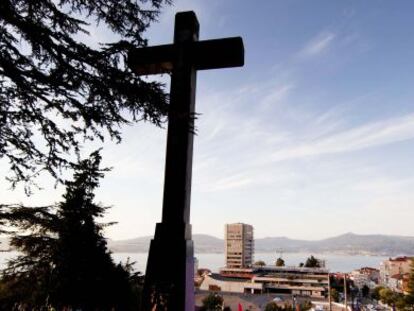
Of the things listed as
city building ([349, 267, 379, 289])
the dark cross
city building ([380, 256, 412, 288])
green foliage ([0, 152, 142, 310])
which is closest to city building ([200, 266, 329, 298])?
city building ([380, 256, 412, 288])

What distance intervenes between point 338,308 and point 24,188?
70.7 meters

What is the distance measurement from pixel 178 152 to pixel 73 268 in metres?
11.8

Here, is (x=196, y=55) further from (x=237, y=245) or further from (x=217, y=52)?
(x=237, y=245)

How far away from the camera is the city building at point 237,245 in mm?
181625

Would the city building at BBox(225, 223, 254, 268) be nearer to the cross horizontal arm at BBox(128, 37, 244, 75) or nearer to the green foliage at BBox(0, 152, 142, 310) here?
the green foliage at BBox(0, 152, 142, 310)

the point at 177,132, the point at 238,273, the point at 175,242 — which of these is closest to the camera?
the point at 175,242

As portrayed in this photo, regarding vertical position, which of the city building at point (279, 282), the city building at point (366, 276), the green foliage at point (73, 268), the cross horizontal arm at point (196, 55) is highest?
the cross horizontal arm at point (196, 55)

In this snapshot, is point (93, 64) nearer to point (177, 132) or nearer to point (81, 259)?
point (177, 132)

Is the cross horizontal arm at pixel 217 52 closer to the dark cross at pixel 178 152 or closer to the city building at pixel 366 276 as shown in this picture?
the dark cross at pixel 178 152

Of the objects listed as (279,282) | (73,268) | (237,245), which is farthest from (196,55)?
(237,245)

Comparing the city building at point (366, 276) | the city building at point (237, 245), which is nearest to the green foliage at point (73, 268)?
the city building at point (366, 276)

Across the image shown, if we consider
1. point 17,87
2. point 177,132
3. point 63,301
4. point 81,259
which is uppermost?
point 17,87

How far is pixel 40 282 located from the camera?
12.6 metres

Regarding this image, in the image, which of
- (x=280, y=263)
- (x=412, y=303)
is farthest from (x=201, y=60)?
(x=280, y=263)
